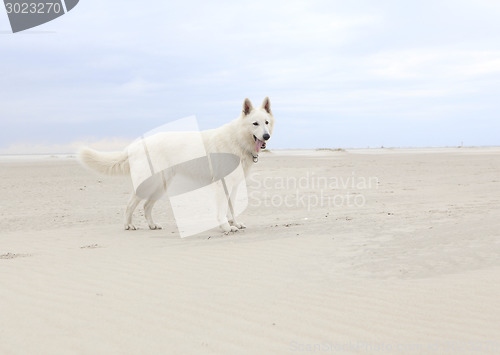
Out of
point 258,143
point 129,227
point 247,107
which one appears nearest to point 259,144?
point 258,143

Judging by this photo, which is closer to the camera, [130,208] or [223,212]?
[223,212]

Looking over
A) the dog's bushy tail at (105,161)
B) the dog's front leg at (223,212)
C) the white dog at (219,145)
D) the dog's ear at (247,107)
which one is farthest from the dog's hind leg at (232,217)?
the dog's bushy tail at (105,161)

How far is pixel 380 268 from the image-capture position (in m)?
4.28

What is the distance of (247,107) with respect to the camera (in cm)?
701

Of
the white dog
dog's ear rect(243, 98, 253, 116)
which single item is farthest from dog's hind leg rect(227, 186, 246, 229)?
dog's ear rect(243, 98, 253, 116)

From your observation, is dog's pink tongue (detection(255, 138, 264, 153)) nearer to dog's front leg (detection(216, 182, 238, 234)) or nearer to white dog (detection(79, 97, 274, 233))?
white dog (detection(79, 97, 274, 233))

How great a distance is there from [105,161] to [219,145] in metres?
1.92

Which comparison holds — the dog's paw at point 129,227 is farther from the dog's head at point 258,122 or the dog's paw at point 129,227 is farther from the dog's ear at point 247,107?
the dog's ear at point 247,107

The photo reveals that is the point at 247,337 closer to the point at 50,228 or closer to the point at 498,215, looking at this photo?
the point at 498,215

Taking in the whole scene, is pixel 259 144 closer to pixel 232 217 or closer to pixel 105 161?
pixel 232 217

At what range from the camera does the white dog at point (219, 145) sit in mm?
6922

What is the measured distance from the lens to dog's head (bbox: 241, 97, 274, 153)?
680 centimetres

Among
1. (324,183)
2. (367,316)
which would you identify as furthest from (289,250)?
(324,183)

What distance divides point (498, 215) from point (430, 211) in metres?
1.17
